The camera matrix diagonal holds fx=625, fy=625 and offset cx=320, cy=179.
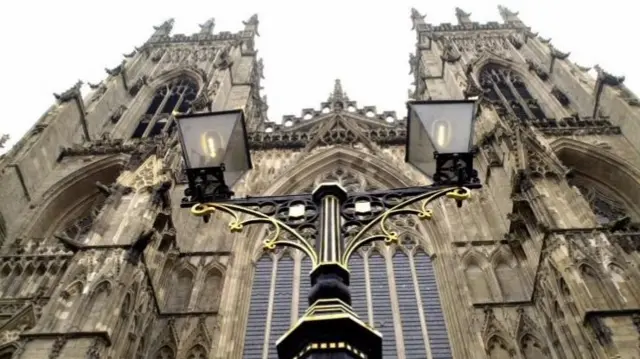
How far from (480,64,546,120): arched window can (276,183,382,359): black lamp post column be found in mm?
18907

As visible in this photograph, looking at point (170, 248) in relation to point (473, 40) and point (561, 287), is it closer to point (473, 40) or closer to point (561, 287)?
point (561, 287)

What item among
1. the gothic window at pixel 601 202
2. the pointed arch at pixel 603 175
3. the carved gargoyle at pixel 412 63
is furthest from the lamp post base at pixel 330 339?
the carved gargoyle at pixel 412 63

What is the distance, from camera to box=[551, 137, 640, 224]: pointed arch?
17.2m

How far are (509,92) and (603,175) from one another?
798cm

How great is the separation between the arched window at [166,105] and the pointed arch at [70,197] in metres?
2.94

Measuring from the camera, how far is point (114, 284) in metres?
10.2

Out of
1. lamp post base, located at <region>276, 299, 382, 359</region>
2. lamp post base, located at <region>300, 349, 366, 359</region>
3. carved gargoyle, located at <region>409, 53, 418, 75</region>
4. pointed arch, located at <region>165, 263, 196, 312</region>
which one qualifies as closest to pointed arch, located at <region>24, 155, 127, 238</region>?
pointed arch, located at <region>165, 263, 196, 312</region>

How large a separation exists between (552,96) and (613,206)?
7286 millimetres

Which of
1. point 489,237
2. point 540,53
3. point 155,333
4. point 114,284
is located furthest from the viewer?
point 540,53

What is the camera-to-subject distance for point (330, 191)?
5.58m

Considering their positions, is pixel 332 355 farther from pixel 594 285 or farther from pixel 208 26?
pixel 208 26

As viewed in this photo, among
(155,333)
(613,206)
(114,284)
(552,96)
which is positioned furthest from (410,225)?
(552,96)

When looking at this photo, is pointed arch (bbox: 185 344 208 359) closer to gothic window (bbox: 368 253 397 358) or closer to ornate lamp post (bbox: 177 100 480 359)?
gothic window (bbox: 368 253 397 358)

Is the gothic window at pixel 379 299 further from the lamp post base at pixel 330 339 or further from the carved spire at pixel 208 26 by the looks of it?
the carved spire at pixel 208 26
